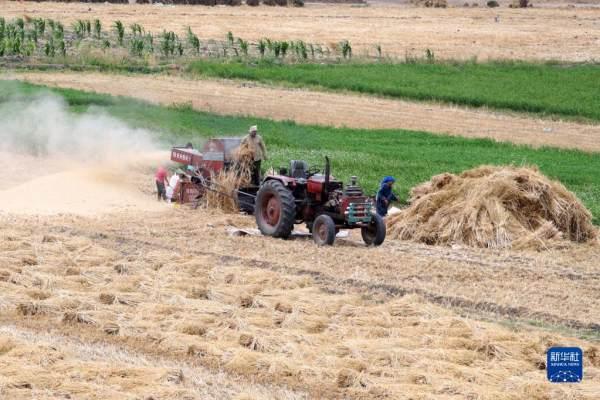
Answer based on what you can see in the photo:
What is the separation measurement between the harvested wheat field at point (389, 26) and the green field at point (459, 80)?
5.72 m

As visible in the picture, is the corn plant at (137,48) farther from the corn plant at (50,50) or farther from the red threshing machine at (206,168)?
the red threshing machine at (206,168)

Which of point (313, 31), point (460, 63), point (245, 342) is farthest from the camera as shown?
point (313, 31)

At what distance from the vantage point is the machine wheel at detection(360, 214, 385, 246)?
20.1 m

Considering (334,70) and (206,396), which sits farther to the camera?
(334,70)

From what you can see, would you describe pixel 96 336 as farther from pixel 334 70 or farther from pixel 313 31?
pixel 313 31

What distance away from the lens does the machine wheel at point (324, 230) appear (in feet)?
65.2

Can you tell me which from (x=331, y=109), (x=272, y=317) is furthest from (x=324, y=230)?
(x=331, y=109)

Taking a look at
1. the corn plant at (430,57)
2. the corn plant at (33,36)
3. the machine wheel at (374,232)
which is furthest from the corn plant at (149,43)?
the machine wheel at (374,232)

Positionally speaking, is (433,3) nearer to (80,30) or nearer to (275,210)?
(80,30)

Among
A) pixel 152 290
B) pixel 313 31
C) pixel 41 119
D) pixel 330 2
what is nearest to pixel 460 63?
pixel 313 31

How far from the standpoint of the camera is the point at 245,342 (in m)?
13.3

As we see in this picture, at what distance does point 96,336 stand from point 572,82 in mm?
38456

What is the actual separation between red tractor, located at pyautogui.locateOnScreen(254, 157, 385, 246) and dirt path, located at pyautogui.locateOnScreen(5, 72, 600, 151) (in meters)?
16.4

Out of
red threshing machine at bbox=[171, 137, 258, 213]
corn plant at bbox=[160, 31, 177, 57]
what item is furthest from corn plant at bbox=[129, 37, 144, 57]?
red threshing machine at bbox=[171, 137, 258, 213]
